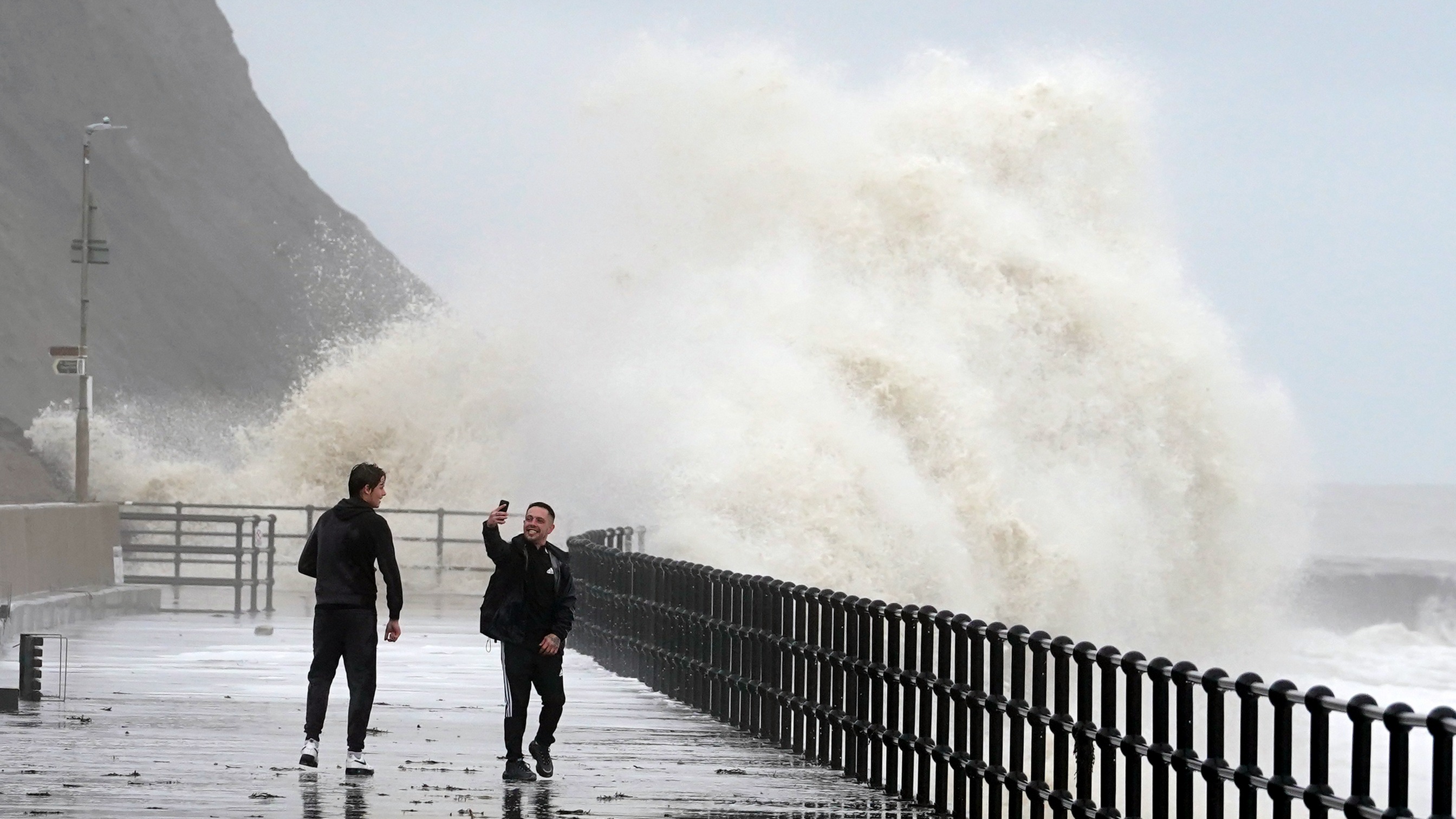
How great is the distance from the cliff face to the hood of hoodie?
94993 millimetres

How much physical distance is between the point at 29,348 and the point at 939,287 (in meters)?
66.0

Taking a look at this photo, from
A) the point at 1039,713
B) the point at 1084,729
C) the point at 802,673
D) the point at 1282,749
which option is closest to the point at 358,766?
the point at 802,673

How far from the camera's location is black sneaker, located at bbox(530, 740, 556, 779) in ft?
37.5

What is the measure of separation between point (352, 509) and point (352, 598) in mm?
454

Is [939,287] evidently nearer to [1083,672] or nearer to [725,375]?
[725,375]

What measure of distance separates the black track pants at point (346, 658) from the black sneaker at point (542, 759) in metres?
0.86

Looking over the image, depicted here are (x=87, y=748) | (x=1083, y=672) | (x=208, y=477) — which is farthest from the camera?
(x=208, y=477)

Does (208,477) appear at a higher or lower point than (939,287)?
lower

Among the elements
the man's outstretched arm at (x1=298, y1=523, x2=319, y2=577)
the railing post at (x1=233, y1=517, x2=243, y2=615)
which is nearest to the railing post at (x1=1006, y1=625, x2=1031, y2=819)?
the man's outstretched arm at (x1=298, y1=523, x2=319, y2=577)

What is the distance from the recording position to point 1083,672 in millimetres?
8633

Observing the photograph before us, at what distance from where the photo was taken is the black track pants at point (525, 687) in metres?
11.5

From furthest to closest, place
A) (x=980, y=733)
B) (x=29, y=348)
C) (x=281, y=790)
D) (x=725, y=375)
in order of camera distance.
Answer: (x=29, y=348) < (x=725, y=375) < (x=281, y=790) < (x=980, y=733)

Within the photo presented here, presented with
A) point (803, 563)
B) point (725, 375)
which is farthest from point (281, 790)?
point (725, 375)

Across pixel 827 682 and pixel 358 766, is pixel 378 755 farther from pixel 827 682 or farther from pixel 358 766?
pixel 827 682
